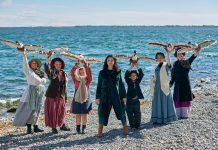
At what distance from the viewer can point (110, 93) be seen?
29.9ft

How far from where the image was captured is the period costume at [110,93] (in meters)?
9.06

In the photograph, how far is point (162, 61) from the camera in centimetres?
1002

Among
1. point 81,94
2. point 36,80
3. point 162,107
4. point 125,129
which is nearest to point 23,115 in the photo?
point 36,80

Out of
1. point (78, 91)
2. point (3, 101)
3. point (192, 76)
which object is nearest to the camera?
point (78, 91)

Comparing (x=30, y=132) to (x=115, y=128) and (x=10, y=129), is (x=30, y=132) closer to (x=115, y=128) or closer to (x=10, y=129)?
(x=10, y=129)

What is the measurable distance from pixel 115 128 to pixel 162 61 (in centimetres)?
207

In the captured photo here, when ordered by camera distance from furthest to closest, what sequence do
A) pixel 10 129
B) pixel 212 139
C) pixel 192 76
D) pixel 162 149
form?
pixel 192 76
pixel 10 129
pixel 212 139
pixel 162 149

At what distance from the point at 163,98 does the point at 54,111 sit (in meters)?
2.70

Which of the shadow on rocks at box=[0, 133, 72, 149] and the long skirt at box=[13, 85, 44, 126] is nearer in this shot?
the shadow on rocks at box=[0, 133, 72, 149]

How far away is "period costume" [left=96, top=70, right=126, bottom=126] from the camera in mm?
9062

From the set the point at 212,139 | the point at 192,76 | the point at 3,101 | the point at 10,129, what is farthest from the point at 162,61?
the point at 192,76

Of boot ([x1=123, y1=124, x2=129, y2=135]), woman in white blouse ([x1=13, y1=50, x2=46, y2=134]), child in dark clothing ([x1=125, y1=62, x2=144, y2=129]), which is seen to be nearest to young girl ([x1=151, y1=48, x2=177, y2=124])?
child in dark clothing ([x1=125, y1=62, x2=144, y2=129])

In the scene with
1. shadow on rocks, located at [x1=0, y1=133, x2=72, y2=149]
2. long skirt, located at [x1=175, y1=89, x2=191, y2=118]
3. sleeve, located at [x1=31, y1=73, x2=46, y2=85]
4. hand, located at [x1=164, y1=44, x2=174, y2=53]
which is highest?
hand, located at [x1=164, y1=44, x2=174, y2=53]

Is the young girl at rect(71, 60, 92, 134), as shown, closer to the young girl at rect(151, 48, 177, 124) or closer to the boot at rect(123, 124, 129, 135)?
the boot at rect(123, 124, 129, 135)
